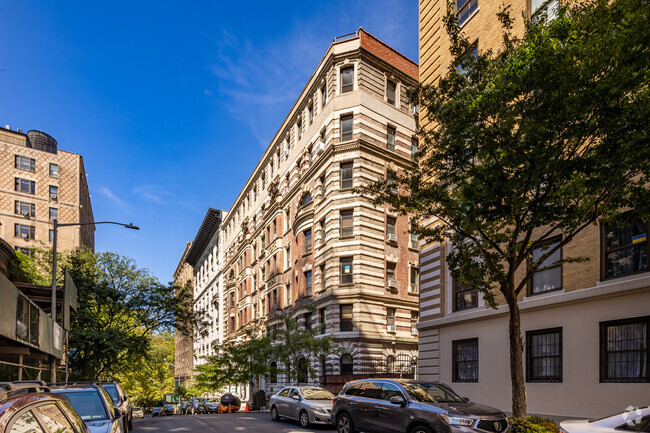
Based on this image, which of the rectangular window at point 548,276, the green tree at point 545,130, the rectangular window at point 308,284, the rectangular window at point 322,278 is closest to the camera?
the green tree at point 545,130

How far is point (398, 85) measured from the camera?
3634 centimetres

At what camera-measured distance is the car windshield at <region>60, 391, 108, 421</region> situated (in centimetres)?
975

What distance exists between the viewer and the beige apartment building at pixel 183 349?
296ft

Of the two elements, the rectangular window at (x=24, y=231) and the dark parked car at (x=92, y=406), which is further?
the rectangular window at (x=24, y=231)

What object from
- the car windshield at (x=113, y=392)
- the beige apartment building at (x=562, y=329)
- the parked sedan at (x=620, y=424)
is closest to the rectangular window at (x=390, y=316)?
the beige apartment building at (x=562, y=329)

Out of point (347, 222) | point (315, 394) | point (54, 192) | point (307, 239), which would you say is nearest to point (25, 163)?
point (54, 192)

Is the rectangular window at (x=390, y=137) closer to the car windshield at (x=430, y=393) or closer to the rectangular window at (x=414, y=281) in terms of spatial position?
the rectangular window at (x=414, y=281)

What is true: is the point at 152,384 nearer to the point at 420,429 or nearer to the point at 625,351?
the point at 420,429

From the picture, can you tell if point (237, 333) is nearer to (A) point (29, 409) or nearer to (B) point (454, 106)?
(B) point (454, 106)

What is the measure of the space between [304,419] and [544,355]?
8.33m

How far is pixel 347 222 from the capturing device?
33469 mm

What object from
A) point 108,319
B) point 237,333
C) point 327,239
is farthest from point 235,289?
point 327,239

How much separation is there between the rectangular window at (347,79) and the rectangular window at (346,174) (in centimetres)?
512

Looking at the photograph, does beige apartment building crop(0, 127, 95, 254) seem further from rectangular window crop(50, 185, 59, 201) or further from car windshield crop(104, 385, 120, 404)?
car windshield crop(104, 385, 120, 404)
